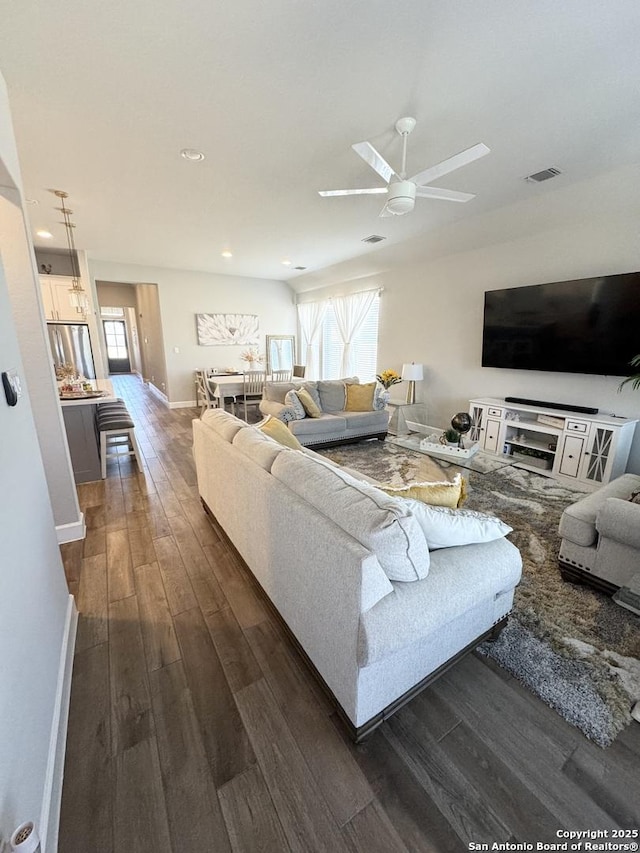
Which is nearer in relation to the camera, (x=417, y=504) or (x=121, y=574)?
(x=417, y=504)

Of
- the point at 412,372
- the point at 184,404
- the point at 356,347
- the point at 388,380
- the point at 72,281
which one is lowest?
the point at 184,404

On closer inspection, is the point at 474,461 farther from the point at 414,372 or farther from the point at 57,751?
the point at 57,751

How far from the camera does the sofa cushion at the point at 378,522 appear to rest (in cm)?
114

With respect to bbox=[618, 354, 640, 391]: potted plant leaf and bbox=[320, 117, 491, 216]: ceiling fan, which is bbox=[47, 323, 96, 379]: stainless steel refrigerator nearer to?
bbox=[320, 117, 491, 216]: ceiling fan

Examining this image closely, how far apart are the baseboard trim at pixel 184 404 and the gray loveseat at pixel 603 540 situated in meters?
6.95

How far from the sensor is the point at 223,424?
96.4 inches

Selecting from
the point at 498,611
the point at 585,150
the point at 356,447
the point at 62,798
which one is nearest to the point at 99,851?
the point at 62,798

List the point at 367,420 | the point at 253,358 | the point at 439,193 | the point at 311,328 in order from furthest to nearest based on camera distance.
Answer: the point at 311,328
the point at 253,358
the point at 367,420
the point at 439,193

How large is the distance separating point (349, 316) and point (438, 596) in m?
6.34

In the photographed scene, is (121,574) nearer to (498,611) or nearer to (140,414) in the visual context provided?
(498,611)

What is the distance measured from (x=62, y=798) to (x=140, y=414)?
630 centimetres

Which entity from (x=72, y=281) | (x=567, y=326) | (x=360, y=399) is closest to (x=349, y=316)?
(x=360, y=399)

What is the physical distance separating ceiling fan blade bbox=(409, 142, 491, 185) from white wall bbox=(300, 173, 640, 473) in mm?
1843

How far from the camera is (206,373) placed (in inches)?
267
